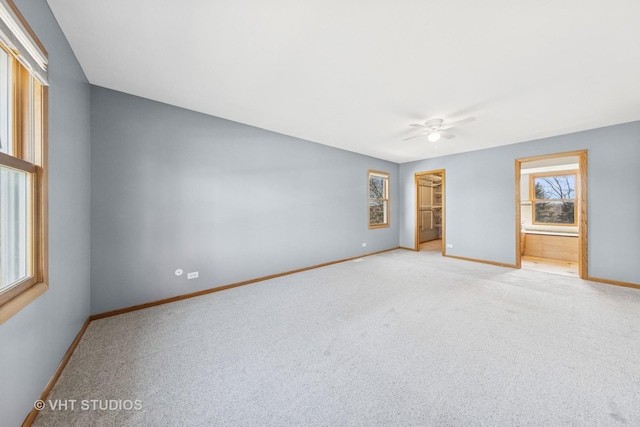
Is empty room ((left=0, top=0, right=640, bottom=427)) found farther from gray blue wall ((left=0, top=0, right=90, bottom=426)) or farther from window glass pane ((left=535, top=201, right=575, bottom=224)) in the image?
window glass pane ((left=535, top=201, right=575, bottom=224))

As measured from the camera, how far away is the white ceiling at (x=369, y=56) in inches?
60.5

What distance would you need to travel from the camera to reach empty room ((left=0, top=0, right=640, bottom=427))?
139 centimetres

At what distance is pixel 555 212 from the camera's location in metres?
5.86

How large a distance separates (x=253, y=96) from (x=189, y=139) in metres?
1.09

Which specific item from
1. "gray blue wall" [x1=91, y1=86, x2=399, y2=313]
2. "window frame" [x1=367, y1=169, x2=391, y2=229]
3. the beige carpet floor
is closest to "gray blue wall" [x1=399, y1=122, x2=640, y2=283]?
"window frame" [x1=367, y1=169, x2=391, y2=229]

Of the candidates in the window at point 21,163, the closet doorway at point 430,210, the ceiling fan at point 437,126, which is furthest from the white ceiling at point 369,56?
the closet doorway at point 430,210

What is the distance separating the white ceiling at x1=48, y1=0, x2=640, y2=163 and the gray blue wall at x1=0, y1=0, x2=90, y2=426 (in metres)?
0.27

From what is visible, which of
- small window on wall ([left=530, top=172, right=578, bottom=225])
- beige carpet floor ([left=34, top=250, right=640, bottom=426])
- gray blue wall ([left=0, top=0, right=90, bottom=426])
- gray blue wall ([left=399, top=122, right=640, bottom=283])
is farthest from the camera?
small window on wall ([left=530, top=172, right=578, bottom=225])

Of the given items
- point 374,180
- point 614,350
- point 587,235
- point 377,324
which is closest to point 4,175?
point 377,324

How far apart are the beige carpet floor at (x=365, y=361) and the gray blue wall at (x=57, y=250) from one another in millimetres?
237

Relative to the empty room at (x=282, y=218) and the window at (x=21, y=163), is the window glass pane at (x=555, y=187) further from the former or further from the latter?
the window at (x=21, y=163)

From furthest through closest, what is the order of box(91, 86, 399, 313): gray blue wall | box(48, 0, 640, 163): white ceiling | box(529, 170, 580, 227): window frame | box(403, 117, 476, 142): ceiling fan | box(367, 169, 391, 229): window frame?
1. box(367, 169, 391, 229): window frame
2. box(529, 170, 580, 227): window frame
3. box(403, 117, 476, 142): ceiling fan
4. box(91, 86, 399, 313): gray blue wall
5. box(48, 0, 640, 163): white ceiling

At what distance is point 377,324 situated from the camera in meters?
2.36

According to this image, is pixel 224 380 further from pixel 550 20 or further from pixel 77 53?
pixel 550 20
